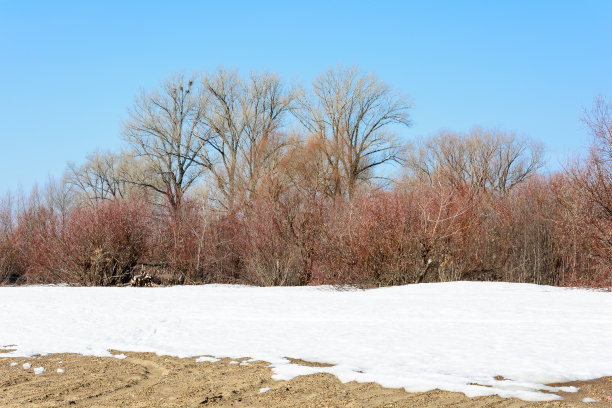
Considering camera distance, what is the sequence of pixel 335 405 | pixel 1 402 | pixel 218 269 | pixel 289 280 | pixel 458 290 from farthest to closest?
pixel 218 269 < pixel 289 280 < pixel 458 290 < pixel 1 402 < pixel 335 405

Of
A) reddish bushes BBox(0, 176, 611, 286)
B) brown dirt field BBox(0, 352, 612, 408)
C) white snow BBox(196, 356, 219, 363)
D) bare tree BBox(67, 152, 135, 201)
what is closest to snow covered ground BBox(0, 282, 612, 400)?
white snow BBox(196, 356, 219, 363)

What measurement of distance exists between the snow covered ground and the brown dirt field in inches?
9.6

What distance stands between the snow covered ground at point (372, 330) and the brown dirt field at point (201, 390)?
24 centimetres

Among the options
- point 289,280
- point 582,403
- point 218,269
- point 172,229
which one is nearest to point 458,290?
point 289,280

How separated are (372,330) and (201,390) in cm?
389

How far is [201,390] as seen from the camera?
614 centimetres

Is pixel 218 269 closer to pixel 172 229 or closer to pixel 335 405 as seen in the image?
pixel 172 229

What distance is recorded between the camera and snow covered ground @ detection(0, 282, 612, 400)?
6695 millimetres

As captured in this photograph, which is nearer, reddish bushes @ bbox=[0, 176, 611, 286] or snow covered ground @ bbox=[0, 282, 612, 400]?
snow covered ground @ bbox=[0, 282, 612, 400]

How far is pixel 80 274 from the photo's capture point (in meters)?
20.1

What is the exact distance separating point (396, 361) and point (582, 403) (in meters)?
2.12

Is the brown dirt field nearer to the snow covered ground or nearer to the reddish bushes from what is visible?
the snow covered ground

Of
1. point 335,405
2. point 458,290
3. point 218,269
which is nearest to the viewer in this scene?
point 335,405

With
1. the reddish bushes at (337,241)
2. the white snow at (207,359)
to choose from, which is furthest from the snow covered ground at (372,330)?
the reddish bushes at (337,241)
